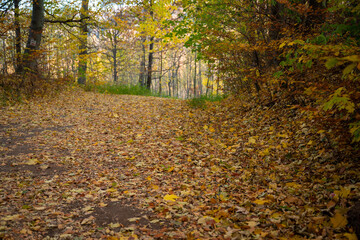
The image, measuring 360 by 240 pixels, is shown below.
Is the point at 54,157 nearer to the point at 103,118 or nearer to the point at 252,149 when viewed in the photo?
the point at 103,118

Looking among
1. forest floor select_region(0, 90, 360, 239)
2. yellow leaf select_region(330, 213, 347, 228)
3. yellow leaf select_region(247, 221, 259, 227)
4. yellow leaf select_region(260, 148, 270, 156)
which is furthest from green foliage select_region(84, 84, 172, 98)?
yellow leaf select_region(330, 213, 347, 228)

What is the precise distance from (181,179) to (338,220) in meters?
2.18

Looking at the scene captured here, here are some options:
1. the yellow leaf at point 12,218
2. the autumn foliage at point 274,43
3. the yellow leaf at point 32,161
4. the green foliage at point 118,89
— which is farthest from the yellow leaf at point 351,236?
the green foliage at point 118,89

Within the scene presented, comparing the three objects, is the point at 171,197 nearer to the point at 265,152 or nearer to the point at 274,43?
the point at 265,152

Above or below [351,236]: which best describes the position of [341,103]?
above

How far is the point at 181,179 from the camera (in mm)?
3820

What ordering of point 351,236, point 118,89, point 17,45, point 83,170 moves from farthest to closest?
point 118,89 → point 17,45 → point 83,170 → point 351,236

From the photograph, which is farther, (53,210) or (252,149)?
(252,149)

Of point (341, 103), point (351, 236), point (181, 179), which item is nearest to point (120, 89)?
point (181, 179)

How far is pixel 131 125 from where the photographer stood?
22.3 feet

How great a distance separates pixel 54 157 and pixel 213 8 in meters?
5.44

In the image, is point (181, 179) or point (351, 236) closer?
point (351, 236)

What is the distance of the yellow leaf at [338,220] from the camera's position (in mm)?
2205

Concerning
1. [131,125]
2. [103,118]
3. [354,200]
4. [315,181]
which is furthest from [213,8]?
[354,200]
